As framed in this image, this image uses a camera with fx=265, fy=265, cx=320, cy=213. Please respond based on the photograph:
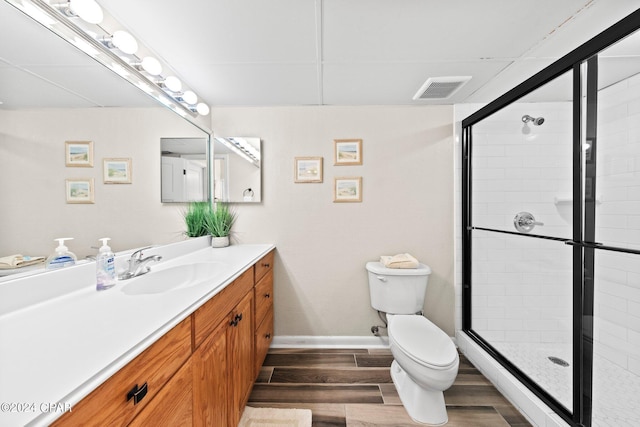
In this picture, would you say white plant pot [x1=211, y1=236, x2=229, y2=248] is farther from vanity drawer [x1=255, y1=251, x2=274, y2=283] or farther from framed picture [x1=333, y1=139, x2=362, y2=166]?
framed picture [x1=333, y1=139, x2=362, y2=166]

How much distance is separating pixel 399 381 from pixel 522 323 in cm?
117

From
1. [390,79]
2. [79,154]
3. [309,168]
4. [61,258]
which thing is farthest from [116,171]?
[390,79]

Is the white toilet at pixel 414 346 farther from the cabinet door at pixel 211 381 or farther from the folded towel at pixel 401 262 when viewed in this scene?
the cabinet door at pixel 211 381

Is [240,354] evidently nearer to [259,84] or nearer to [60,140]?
[60,140]

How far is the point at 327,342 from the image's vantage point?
219 cm

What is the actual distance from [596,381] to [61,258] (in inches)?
105

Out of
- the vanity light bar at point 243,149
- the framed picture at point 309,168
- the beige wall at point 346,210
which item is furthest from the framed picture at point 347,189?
the vanity light bar at point 243,149

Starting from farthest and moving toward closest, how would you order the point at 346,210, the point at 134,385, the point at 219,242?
the point at 346,210 → the point at 219,242 → the point at 134,385

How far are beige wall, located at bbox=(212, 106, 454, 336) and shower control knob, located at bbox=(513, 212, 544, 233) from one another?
476 millimetres

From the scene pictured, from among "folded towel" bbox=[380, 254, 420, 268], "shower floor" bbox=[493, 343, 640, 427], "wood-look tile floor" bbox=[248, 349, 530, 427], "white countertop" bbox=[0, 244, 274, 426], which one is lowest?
"wood-look tile floor" bbox=[248, 349, 530, 427]

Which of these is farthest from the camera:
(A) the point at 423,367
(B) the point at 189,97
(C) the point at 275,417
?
(B) the point at 189,97

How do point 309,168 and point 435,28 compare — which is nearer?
point 435,28

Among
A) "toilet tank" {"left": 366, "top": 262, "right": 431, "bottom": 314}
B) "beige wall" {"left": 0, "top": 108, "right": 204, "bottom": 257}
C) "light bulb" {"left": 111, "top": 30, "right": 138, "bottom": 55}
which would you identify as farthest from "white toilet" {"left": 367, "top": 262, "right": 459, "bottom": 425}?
"light bulb" {"left": 111, "top": 30, "right": 138, "bottom": 55}

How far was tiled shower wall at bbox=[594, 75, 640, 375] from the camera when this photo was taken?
1.56 m
